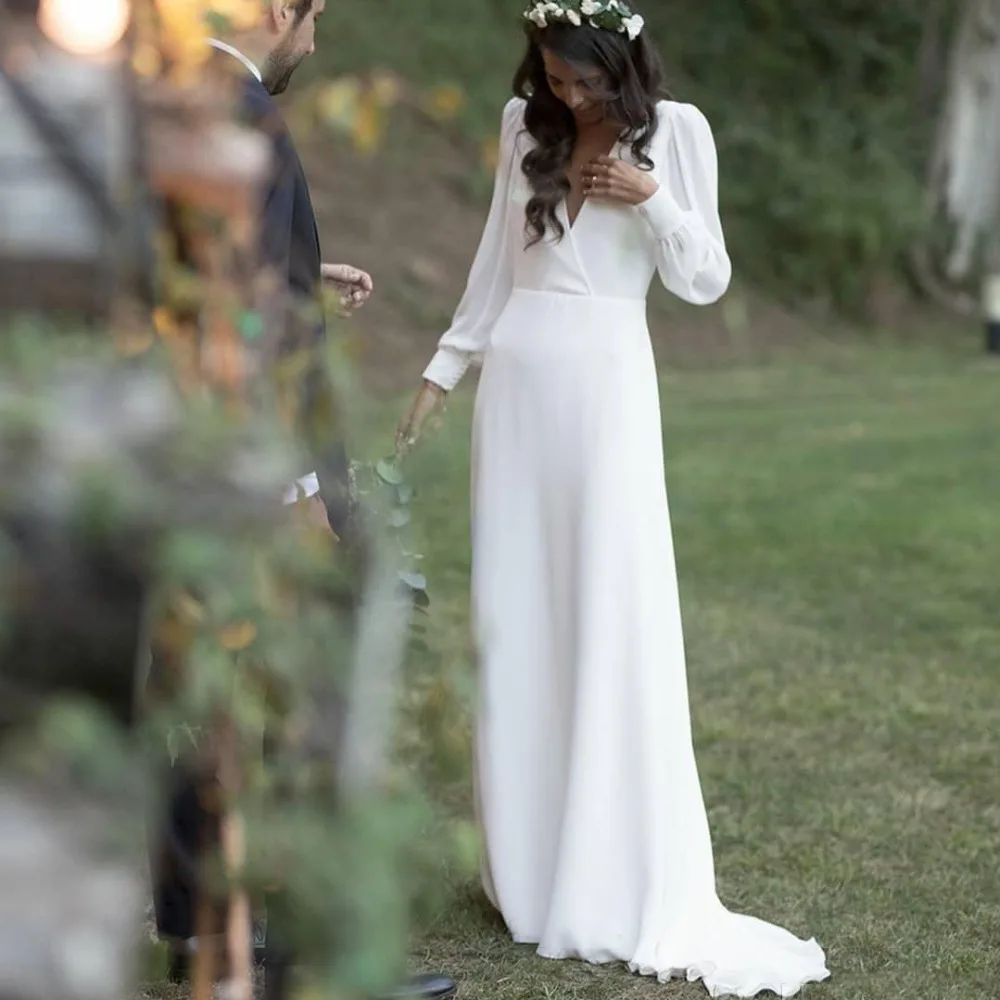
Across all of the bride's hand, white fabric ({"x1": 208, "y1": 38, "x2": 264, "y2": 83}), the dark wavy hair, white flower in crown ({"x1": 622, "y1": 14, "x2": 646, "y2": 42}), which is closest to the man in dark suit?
white fabric ({"x1": 208, "y1": 38, "x2": 264, "y2": 83})

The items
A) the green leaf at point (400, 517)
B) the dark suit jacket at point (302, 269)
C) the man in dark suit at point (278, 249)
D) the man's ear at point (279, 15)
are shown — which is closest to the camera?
the dark suit jacket at point (302, 269)

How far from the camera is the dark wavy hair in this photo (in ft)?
13.3

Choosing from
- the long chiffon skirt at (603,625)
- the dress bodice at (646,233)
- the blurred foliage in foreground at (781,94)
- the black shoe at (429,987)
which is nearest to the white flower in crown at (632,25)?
the dress bodice at (646,233)

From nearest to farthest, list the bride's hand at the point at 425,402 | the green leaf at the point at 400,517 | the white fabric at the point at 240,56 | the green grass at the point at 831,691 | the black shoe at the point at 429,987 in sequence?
the green leaf at the point at 400,517, the white fabric at the point at 240,56, the black shoe at the point at 429,987, the green grass at the point at 831,691, the bride's hand at the point at 425,402

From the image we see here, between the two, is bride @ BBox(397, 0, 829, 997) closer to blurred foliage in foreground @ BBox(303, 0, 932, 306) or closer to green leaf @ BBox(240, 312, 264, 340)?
green leaf @ BBox(240, 312, 264, 340)

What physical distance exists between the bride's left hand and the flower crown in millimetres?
270

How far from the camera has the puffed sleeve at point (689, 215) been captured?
13.4 feet

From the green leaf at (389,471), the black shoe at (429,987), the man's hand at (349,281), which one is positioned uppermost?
the green leaf at (389,471)

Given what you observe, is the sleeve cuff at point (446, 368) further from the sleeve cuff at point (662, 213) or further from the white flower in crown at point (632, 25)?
the white flower in crown at point (632, 25)

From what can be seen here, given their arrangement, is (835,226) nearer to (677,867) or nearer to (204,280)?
(677,867)

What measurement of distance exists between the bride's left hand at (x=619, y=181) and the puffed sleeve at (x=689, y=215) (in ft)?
0.11

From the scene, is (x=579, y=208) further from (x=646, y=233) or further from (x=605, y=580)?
(x=605, y=580)

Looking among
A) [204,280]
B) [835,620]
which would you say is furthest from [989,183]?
[204,280]

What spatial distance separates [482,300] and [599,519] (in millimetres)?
645
